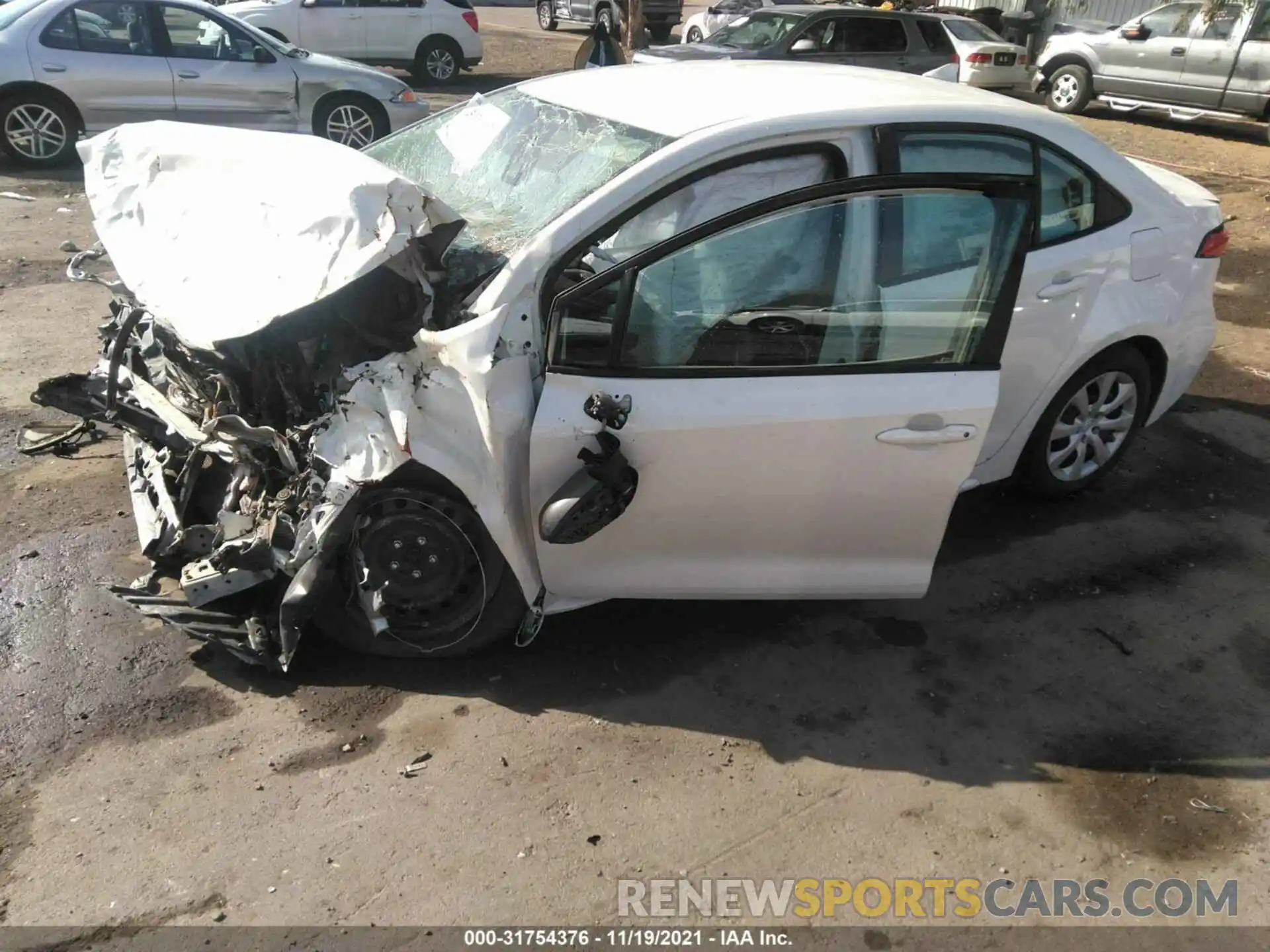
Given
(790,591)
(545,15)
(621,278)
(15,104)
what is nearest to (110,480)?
(621,278)

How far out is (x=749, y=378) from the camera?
311 centimetres

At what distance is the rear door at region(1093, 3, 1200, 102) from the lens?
13836 mm

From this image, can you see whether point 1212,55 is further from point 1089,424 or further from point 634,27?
point 1089,424

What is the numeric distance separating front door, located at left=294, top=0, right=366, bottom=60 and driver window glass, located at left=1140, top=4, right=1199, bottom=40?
11.2 metres

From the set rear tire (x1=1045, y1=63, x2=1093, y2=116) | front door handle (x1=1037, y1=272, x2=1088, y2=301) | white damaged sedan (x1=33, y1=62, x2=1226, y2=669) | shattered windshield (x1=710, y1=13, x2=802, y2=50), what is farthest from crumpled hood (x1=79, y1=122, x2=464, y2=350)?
rear tire (x1=1045, y1=63, x2=1093, y2=116)

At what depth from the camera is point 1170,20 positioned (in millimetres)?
14117

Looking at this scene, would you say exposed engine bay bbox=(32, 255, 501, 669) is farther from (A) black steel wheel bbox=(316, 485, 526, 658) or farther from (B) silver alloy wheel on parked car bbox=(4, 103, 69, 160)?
(B) silver alloy wheel on parked car bbox=(4, 103, 69, 160)

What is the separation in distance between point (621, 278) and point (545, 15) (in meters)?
23.8

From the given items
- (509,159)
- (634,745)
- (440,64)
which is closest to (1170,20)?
(440,64)

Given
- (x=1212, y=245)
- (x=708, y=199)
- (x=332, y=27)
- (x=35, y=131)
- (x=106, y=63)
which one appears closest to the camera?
(x=708, y=199)

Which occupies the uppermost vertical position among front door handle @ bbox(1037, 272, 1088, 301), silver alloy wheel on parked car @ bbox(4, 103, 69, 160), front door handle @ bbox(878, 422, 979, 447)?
front door handle @ bbox(1037, 272, 1088, 301)

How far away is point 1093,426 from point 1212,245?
94 cm

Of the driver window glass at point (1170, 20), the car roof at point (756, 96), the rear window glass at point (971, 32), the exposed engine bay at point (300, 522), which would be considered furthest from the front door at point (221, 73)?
the driver window glass at point (1170, 20)

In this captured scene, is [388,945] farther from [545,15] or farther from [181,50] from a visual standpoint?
[545,15]
